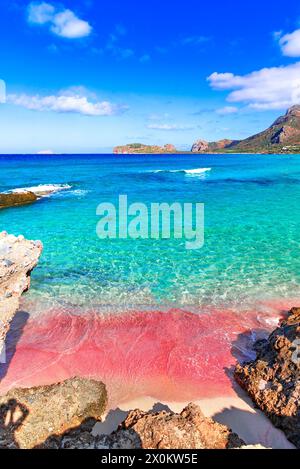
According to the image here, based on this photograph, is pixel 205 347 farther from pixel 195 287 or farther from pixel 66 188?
pixel 66 188

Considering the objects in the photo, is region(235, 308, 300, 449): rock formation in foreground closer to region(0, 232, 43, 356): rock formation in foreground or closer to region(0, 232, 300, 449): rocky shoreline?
region(0, 232, 300, 449): rocky shoreline

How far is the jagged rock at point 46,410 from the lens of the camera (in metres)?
6.71

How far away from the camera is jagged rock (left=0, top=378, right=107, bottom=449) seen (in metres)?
6.71

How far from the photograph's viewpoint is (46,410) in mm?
7332

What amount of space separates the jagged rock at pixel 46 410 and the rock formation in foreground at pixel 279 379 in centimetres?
380

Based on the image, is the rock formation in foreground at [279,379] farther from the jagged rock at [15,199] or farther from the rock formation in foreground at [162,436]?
the jagged rock at [15,199]

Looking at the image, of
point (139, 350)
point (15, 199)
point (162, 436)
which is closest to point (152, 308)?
point (139, 350)

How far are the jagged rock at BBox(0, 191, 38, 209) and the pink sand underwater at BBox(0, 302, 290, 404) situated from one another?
2639 cm

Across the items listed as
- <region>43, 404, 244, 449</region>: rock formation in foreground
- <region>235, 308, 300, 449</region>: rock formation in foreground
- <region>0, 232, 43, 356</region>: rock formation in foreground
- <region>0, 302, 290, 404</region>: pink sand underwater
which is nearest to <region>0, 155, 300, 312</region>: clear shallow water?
<region>0, 302, 290, 404</region>: pink sand underwater

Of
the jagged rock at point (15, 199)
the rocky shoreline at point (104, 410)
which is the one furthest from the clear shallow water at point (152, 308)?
the jagged rock at point (15, 199)

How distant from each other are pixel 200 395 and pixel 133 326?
4096 mm

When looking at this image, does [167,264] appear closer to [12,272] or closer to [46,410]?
[12,272]

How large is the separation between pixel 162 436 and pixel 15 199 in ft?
116
